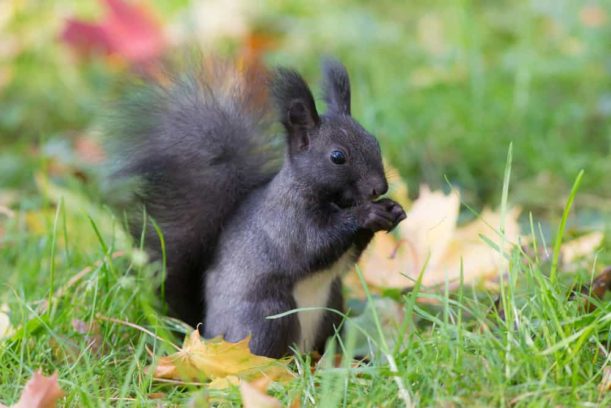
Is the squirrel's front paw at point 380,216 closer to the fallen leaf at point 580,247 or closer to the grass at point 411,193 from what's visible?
the grass at point 411,193

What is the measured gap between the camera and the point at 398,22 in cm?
395

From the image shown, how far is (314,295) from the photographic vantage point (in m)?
1.67

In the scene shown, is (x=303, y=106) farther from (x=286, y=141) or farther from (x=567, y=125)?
(x=567, y=125)

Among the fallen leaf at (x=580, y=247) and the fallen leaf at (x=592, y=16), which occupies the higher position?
the fallen leaf at (x=592, y=16)

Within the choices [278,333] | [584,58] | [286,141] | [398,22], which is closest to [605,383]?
[278,333]

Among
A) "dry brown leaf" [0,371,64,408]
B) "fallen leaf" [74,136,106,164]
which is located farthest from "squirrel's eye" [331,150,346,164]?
"fallen leaf" [74,136,106,164]

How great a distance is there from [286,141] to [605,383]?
67cm

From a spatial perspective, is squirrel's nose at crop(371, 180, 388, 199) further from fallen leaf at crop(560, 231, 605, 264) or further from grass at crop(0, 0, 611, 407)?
fallen leaf at crop(560, 231, 605, 264)

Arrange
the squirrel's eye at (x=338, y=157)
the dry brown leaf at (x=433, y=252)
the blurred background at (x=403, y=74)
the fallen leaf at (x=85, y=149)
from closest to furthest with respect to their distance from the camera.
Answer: the squirrel's eye at (x=338, y=157) < the dry brown leaf at (x=433, y=252) < the blurred background at (x=403, y=74) < the fallen leaf at (x=85, y=149)

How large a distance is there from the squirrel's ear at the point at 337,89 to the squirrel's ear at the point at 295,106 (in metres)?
0.09

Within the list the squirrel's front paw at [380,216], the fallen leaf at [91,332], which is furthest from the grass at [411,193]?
the squirrel's front paw at [380,216]

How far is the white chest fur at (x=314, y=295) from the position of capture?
64.4 inches

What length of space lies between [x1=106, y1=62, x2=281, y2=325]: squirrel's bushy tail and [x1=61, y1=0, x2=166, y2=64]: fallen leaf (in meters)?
1.57

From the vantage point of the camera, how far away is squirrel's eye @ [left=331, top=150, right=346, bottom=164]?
61.1 inches
